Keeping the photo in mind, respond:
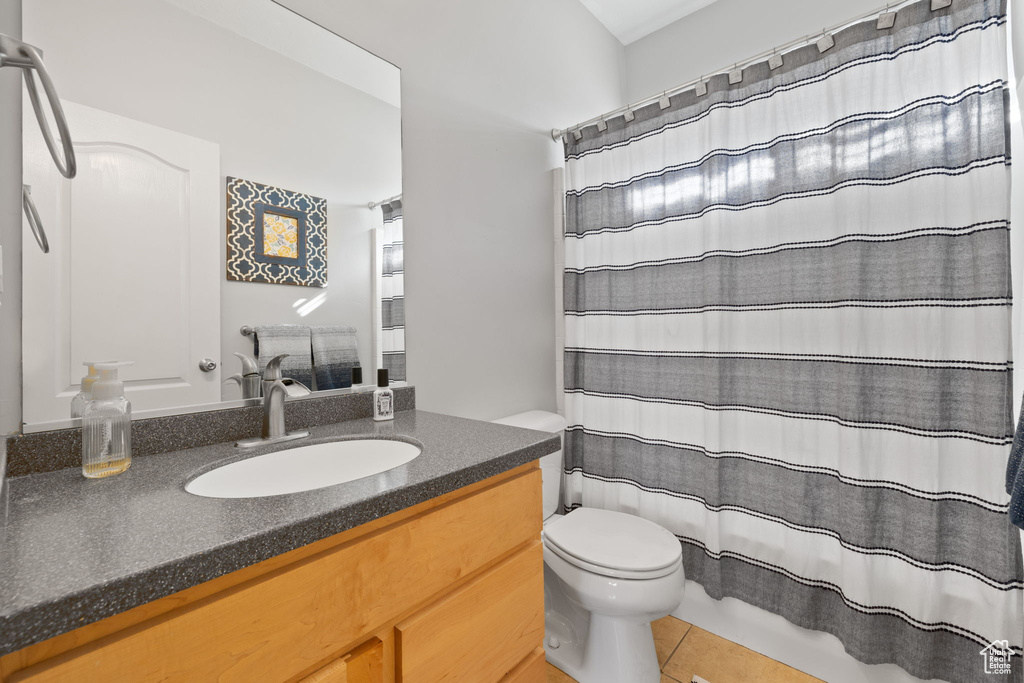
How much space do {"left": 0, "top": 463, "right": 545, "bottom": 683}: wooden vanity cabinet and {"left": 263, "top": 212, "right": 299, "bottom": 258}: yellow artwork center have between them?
0.79 metres

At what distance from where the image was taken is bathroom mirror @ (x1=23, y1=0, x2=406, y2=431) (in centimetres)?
85

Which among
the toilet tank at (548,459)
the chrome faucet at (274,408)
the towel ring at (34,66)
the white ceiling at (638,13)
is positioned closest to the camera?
the towel ring at (34,66)

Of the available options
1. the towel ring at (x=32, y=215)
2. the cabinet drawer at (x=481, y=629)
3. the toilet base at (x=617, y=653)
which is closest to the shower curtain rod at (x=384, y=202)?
the towel ring at (x=32, y=215)

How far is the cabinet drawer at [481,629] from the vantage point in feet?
2.30

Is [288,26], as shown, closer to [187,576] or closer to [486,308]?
[486,308]

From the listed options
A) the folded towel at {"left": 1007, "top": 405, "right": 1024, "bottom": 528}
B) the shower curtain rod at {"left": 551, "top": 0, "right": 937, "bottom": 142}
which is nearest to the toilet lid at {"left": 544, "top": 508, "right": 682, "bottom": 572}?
the folded towel at {"left": 1007, "top": 405, "right": 1024, "bottom": 528}

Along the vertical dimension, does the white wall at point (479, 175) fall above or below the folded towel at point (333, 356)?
above

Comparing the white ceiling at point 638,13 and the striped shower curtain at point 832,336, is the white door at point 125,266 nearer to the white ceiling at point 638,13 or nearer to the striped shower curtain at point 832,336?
the striped shower curtain at point 832,336

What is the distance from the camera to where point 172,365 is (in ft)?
3.18

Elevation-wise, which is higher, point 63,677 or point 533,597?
point 63,677

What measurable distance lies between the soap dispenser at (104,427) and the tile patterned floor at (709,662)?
139 cm

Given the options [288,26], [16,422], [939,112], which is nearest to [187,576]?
[16,422]

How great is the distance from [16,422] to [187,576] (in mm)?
636

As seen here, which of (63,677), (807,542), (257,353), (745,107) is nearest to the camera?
(63,677)
